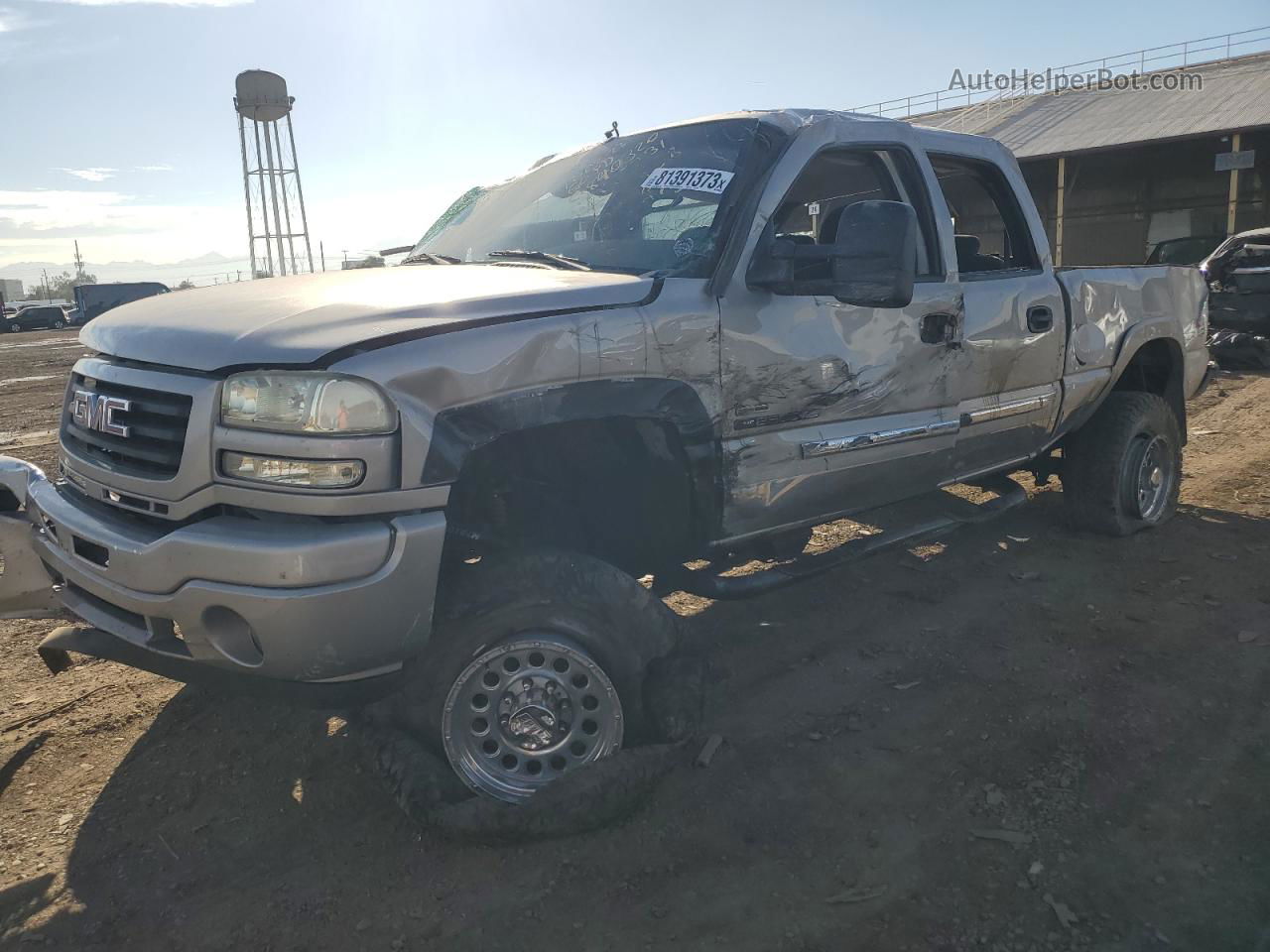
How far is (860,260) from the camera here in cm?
299

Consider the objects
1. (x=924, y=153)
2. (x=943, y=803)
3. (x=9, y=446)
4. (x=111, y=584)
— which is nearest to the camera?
(x=111, y=584)

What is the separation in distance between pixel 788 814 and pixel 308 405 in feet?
5.87

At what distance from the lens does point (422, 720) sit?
2.65m

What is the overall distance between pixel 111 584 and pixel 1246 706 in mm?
3684

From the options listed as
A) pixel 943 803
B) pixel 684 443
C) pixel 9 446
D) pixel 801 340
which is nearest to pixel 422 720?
pixel 684 443

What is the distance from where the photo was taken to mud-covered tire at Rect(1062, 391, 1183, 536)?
5133 mm

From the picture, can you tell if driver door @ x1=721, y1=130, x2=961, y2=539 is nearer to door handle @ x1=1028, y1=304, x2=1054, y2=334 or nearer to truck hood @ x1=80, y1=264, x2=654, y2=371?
truck hood @ x1=80, y1=264, x2=654, y2=371

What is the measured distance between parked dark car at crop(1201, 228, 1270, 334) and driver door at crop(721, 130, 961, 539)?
9663 millimetres

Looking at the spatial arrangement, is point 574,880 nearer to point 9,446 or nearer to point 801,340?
point 801,340

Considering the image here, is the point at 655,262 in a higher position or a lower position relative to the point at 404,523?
higher

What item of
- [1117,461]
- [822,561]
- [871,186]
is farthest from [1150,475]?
[822,561]

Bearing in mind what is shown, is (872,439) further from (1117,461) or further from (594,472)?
(1117,461)

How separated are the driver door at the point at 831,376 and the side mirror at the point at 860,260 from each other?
7 cm

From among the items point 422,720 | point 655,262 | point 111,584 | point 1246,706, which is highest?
point 655,262
